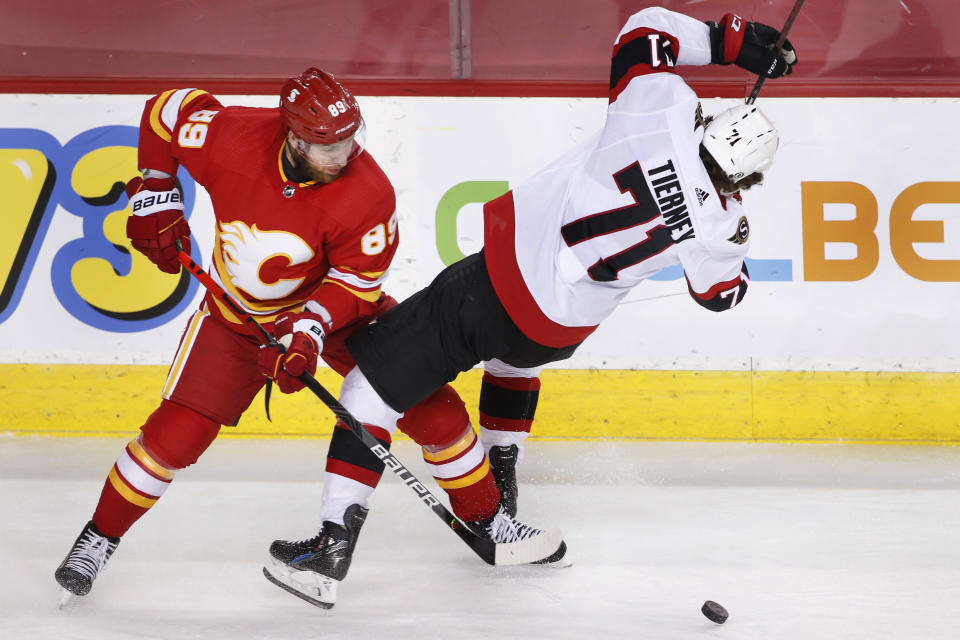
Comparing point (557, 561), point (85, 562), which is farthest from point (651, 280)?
point (85, 562)

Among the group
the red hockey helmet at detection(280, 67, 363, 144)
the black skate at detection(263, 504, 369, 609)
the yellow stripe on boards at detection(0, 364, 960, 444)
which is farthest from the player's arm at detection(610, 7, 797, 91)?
the yellow stripe on boards at detection(0, 364, 960, 444)

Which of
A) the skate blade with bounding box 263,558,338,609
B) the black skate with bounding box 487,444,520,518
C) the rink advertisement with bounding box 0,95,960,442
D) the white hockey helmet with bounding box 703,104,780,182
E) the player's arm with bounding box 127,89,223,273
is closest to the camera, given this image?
the white hockey helmet with bounding box 703,104,780,182

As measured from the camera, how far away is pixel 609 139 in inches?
80.7

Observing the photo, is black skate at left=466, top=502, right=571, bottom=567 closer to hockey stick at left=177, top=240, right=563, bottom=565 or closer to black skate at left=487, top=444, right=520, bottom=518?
hockey stick at left=177, top=240, right=563, bottom=565

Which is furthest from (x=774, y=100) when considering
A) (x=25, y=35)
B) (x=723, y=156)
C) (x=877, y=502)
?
(x=25, y=35)

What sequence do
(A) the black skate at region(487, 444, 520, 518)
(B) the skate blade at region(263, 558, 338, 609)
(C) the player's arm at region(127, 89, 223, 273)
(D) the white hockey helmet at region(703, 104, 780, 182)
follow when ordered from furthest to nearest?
(A) the black skate at region(487, 444, 520, 518), (C) the player's arm at region(127, 89, 223, 273), (B) the skate blade at region(263, 558, 338, 609), (D) the white hockey helmet at region(703, 104, 780, 182)

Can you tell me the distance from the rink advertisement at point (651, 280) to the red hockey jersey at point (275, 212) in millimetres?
1244

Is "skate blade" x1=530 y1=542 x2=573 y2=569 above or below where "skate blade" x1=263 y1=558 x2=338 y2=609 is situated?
below

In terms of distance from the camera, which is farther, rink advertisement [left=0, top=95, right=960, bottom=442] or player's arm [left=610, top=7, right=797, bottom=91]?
rink advertisement [left=0, top=95, right=960, bottom=442]

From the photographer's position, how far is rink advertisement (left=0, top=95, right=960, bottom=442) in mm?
3354

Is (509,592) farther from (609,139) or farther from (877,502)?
(877,502)

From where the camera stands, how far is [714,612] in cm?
198

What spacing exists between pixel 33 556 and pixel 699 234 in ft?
5.63

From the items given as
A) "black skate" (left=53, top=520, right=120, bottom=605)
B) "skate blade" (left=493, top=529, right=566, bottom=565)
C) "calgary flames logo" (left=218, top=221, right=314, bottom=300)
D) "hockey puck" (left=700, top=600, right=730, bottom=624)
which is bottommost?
"skate blade" (left=493, top=529, right=566, bottom=565)
